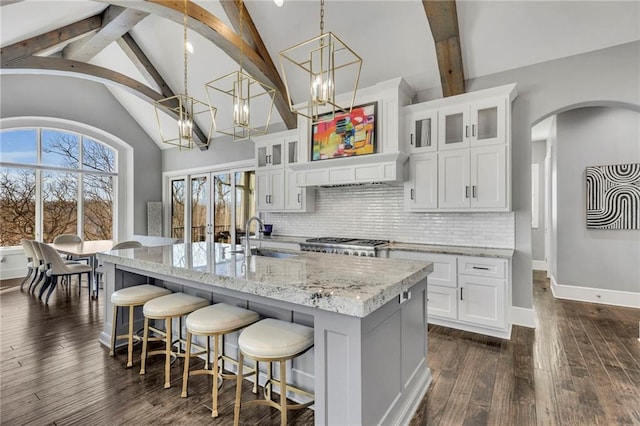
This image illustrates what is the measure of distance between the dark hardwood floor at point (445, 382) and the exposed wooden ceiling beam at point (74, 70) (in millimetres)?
2774

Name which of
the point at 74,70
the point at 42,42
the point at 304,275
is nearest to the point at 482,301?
the point at 304,275

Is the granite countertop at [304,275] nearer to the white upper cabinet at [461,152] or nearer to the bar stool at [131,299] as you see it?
the bar stool at [131,299]

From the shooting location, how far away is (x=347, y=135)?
429 centimetres

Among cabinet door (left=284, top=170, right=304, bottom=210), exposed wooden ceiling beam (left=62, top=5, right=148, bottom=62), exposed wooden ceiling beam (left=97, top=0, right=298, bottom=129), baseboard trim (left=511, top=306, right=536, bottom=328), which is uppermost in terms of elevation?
exposed wooden ceiling beam (left=62, top=5, right=148, bottom=62)

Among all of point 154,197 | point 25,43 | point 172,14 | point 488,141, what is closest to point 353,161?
point 488,141

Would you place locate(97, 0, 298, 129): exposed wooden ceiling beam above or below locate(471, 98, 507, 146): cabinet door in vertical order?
above

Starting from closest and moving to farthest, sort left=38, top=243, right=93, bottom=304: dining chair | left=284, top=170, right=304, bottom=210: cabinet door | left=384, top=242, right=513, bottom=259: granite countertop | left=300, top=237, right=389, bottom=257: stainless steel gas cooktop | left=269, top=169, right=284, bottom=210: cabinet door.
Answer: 1. left=384, top=242, right=513, bottom=259: granite countertop
2. left=300, top=237, right=389, bottom=257: stainless steel gas cooktop
3. left=38, top=243, right=93, bottom=304: dining chair
4. left=284, top=170, right=304, bottom=210: cabinet door
5. left=269, top=169, right=284, bottom=210: cabinet door

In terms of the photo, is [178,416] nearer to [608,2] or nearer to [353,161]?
[353,161]

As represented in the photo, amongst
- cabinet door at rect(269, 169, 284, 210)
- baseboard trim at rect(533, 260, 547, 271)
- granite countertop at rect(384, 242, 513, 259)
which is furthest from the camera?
baseboard trim at rect(533, 260, 547, 271)

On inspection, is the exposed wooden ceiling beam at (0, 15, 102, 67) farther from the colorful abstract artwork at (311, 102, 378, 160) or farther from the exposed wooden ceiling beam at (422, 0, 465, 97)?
the exposed wooden ceiling beam at (422, 0, 465, 97)

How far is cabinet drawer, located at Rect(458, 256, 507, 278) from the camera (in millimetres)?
3225

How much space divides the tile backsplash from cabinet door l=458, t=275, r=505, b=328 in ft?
2.25

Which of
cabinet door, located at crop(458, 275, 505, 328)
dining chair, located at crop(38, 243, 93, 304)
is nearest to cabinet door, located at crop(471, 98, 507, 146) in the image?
cabinet door, located at crop(458, 275, 505, 328)

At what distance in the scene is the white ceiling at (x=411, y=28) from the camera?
318cm
